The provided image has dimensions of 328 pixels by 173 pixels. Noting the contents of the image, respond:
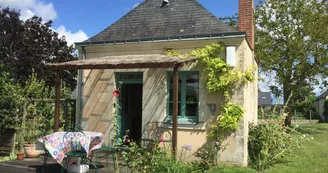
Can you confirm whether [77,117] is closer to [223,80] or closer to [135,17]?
[135,17]

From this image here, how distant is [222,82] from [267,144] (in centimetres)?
237

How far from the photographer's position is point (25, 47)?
53.7 feet

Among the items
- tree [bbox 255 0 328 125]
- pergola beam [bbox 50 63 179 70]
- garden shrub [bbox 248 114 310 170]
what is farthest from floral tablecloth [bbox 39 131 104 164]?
tree [bbox 255 0 328 125]

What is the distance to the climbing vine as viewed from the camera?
24.6 ft

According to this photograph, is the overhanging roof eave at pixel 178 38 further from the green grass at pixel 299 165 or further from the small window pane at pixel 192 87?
the green grass at pixel 299 165

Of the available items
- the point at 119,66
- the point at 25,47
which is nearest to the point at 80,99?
the point at 119,66

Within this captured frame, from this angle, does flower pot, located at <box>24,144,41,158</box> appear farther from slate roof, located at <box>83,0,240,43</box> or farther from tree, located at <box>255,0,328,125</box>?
tree, located at <box>255,0,328,125</box>

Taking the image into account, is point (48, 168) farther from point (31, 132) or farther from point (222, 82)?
point (222, 82)

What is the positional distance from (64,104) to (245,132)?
244 inches

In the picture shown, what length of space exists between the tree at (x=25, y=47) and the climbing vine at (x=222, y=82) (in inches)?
463

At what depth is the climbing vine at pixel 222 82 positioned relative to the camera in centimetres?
748

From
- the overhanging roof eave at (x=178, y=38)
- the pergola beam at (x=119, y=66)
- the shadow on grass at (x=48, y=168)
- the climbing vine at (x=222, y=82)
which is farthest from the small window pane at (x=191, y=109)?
the shadow on grass at (x=48, y=168)

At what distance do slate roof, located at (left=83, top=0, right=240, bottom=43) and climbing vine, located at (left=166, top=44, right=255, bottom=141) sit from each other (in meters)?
0.65

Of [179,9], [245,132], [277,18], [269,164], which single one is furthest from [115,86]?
[277,18]
